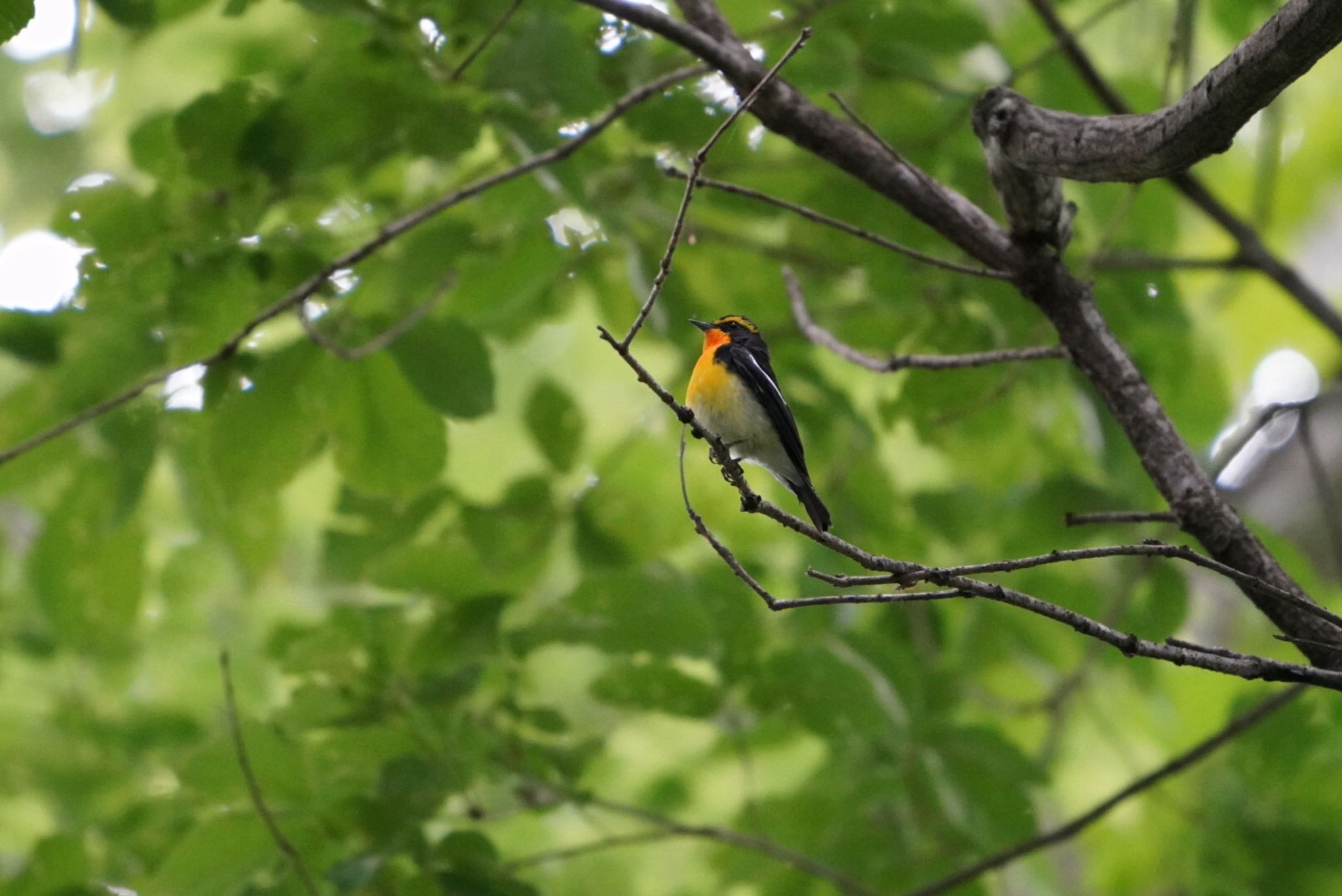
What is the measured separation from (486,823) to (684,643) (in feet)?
4.45

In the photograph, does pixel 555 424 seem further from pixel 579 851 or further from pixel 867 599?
pixel 867 599

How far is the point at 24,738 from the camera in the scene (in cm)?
481

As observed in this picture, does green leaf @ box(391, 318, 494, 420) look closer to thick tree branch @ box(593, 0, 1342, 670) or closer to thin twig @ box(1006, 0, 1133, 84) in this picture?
thick tree branch @ box(593, 0, 1342, 670)

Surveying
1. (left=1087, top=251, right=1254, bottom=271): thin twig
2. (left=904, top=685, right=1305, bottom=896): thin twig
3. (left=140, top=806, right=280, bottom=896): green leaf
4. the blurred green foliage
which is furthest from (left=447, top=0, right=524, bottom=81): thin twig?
(left=904, top=685, right=1305, bottom=896): thin twig

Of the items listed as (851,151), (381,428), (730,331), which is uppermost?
(730,331)

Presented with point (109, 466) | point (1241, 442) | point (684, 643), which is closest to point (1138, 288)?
point (1241, 442)

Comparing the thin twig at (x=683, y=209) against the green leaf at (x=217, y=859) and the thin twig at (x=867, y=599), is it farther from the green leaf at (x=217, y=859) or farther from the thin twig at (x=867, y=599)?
the green leaf at (x=217, y=859)

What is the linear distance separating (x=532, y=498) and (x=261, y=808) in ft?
4.82

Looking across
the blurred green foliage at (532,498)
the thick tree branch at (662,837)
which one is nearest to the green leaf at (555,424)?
the blurred green foliage at (532,498)

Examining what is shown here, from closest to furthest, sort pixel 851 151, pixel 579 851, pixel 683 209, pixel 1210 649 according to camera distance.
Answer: pixel 1210 649, pixel 683 209, pixel 851 151, pixel 579 851

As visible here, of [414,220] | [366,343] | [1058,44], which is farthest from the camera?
[1058,44]

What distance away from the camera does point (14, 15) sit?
7.62 ft

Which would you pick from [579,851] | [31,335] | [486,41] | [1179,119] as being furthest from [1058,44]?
[31,335]

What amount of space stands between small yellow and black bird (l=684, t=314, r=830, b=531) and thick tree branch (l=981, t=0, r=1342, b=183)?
1.35 metres
